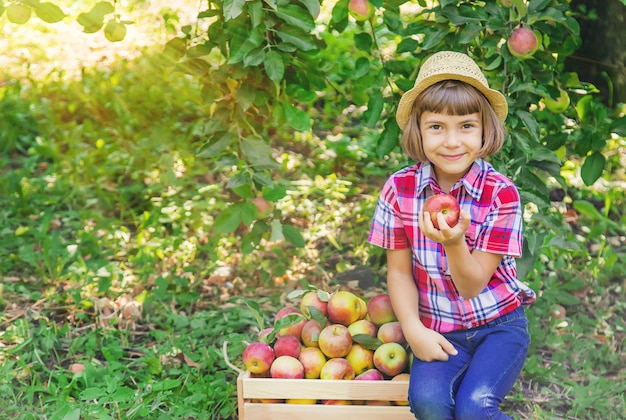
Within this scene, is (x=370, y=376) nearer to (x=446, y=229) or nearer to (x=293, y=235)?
(x=446, y=229)

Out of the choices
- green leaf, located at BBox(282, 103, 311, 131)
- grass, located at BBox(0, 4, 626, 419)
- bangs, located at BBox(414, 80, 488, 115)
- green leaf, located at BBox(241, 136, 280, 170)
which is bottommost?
grass, located at BBox(0, 4, 626, 419)

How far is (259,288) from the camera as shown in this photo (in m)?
3.35

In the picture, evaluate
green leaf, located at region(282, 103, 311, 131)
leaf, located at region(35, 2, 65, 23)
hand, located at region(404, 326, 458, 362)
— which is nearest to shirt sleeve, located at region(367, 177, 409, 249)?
hand, located at region(404, 326, 458, 362)

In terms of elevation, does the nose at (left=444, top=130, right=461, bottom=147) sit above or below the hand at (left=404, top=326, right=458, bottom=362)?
above

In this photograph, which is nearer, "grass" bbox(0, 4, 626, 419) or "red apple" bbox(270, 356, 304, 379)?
"red apple" bbox(270, 356, 304, 379)

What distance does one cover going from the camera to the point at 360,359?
6.93ft

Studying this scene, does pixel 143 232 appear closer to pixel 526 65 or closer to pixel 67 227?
pixel 67 227

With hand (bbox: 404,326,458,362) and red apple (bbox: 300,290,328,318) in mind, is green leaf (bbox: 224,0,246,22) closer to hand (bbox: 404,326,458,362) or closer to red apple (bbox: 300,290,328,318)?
red apple (bbox: 300,290,328,318)

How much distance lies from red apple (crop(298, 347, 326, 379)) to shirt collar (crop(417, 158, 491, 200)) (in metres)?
0.52

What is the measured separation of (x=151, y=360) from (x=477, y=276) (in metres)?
1.30

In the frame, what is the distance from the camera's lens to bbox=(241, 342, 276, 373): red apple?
2.08 m

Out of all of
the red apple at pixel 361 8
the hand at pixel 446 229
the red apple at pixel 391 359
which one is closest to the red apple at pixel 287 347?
the red apple at pixel 391 359

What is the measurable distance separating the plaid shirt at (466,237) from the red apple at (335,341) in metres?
0.21

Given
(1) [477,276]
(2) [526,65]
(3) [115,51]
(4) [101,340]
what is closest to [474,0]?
(2) [526,65]
